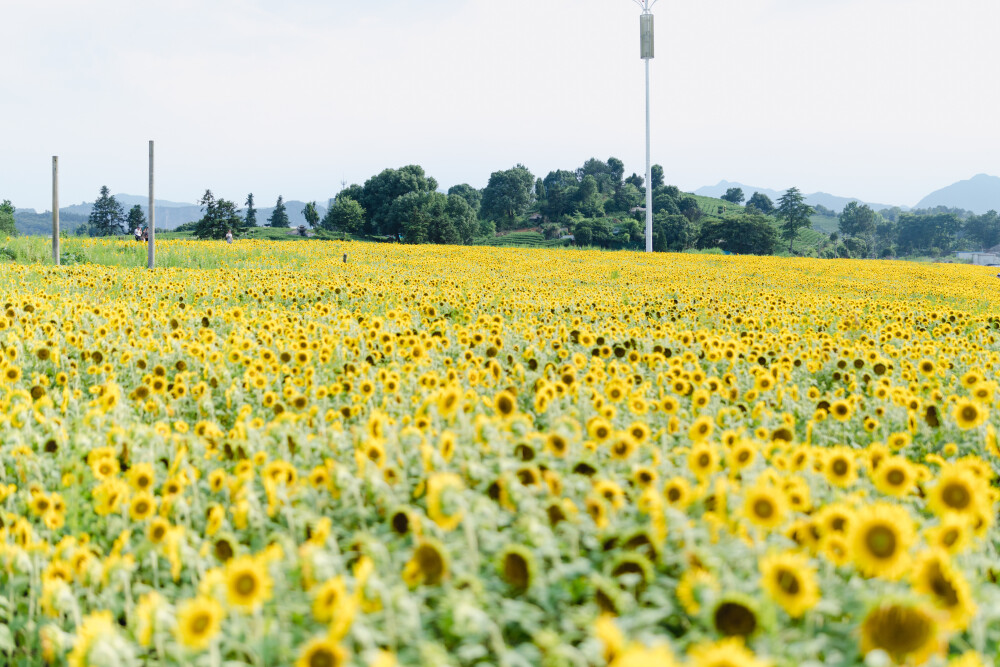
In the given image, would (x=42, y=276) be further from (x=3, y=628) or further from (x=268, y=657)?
(x=268, y=657)

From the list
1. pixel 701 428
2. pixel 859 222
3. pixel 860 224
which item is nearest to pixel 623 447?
pixel 701 428

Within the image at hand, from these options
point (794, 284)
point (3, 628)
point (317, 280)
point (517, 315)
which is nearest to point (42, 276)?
point (317, 280)

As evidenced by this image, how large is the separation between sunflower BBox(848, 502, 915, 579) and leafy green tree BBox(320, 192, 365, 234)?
8185 centimetres

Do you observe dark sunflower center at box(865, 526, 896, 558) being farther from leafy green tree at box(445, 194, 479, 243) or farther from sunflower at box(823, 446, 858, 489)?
leafy green tree at box(445, 194, 479, 243)

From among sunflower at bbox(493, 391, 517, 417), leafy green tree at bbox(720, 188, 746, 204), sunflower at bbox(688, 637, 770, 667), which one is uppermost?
leafy green tree at bbox(720, 188, 746, 204)

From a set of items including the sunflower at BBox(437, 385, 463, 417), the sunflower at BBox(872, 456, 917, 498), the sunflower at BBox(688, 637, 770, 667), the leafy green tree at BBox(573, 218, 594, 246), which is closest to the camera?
the sunflower at BBox(688, 637, 770, 667)

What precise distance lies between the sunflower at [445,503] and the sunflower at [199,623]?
82 cm

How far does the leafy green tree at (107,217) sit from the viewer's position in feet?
480

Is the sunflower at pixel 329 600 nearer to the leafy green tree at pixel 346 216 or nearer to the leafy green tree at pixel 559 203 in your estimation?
the leafy green tree at pixel 346 216

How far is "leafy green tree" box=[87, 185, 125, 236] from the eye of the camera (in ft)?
480

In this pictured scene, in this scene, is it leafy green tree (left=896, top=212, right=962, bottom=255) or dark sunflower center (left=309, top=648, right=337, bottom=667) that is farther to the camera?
leafy green tree (left=896, top=212, right=962, bottom=255)

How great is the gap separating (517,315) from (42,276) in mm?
10120

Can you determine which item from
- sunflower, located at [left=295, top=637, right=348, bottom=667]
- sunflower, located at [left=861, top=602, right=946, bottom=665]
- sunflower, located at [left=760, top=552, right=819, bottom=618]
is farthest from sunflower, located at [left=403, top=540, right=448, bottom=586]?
sunflower, located at [left=861, top=602, right=946, bottom=665]

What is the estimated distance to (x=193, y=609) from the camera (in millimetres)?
2043
